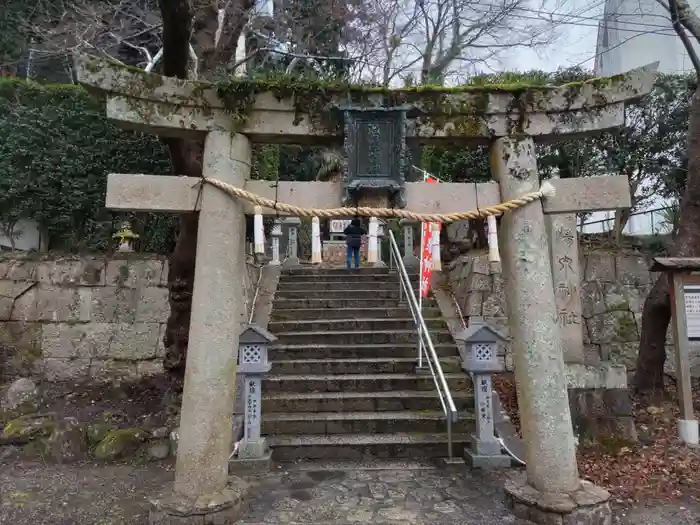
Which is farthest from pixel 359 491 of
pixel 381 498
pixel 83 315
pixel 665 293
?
pixel 83 315

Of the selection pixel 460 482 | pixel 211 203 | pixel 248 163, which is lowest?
pixel 460 482

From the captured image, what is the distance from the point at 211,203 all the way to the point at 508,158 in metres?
2.53

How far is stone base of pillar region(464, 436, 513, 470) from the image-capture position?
5238 mm

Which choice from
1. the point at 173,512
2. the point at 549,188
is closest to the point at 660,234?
the point at 549,188

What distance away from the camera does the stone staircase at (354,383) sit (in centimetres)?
563

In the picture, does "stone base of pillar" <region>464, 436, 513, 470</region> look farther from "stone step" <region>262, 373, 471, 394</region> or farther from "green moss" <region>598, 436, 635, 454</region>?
"stone step" <region>262, 373, 471, 394</region>

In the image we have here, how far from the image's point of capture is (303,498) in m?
4.48

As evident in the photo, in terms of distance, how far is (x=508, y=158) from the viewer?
13.8ft

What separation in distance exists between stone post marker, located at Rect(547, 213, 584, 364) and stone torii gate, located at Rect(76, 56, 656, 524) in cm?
214

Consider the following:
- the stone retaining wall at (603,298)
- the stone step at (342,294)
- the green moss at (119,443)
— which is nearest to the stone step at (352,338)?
the stone retaining wall at (603,298)

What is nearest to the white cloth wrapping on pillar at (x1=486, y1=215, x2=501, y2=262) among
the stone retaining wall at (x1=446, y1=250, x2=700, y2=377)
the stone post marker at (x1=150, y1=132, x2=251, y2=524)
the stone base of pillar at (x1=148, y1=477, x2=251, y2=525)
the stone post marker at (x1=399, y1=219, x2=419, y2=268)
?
the stone post marker at (x1=150, y1=132, x2=251, y2=524)

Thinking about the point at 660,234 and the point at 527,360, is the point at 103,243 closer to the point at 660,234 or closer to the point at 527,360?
the point at 527,360

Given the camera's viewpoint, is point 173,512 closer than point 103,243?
Yes

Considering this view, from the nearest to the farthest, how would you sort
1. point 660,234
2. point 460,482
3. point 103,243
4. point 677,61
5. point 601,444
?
point 460,482, point 601,444, point 103,243, point 660,234, point 677,61
